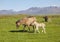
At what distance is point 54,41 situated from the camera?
699 inches

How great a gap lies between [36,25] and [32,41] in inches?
280


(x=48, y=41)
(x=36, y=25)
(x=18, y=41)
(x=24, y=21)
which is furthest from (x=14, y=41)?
(x=24, y=21)

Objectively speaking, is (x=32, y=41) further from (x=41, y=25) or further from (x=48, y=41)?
(x=41, y=25)

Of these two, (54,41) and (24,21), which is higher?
(24,21)

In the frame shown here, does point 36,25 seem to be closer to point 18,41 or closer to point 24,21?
point 24,21

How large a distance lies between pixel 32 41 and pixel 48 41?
58.5 inches

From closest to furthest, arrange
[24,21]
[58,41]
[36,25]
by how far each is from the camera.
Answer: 1. [58,41]
2. [36,25]
3. [24,21]

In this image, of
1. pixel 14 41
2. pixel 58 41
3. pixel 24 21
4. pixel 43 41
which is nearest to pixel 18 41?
pixel 14 41

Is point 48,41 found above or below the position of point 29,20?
below

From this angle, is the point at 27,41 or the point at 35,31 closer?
the point at 27,41

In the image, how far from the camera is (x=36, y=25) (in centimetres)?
2478

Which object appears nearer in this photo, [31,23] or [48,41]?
[48,41]

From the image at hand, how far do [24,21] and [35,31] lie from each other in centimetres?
265

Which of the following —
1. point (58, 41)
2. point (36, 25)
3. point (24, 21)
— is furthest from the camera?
point (24, 21)
